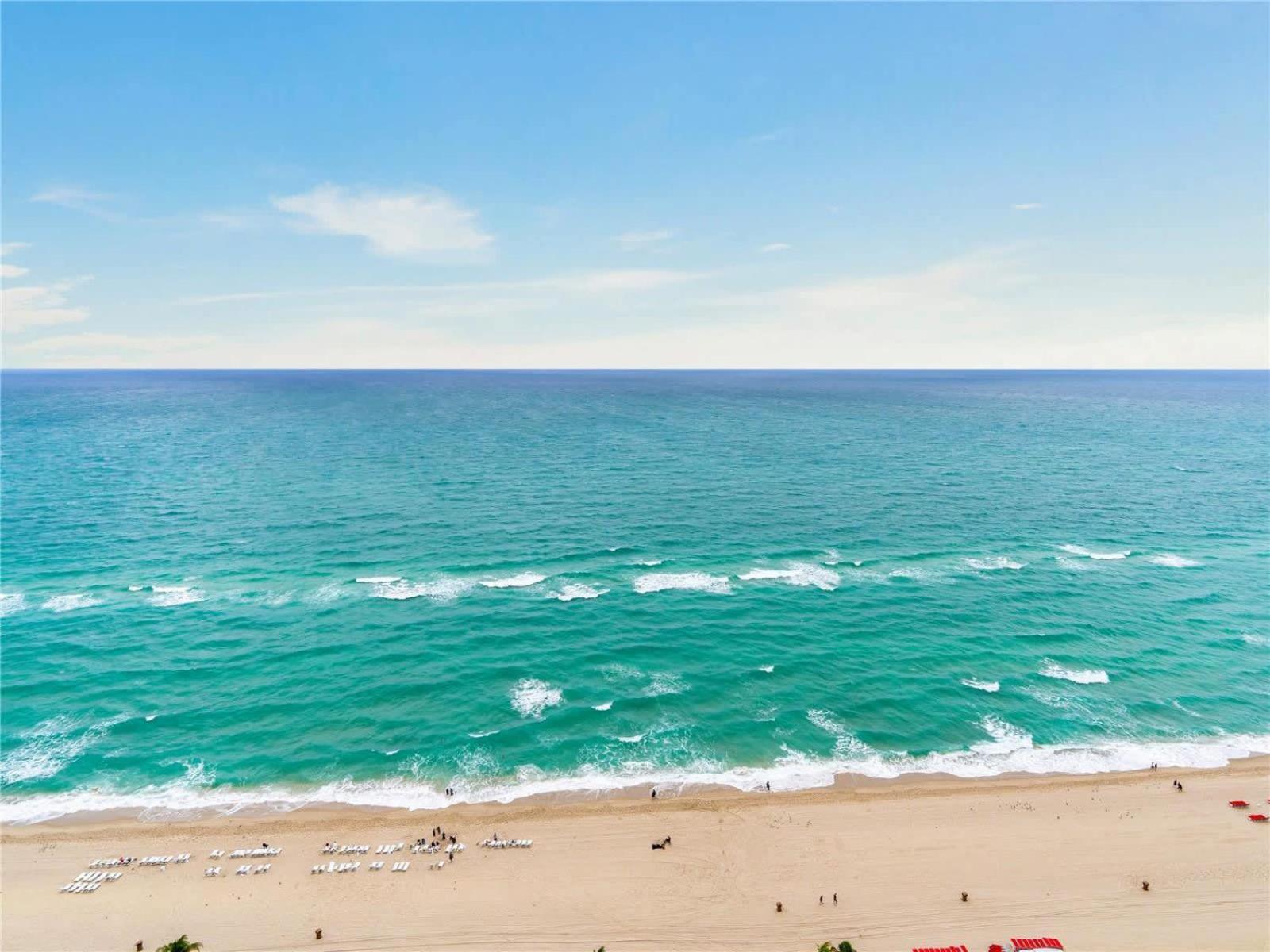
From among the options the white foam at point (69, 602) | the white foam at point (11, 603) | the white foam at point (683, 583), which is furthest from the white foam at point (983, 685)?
the white foam at point (11, 603)

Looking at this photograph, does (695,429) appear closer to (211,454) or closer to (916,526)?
(916,526)

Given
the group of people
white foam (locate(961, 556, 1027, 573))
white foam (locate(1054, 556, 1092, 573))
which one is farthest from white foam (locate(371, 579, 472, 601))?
white foam (locate(1054, 556, 1092, 573))

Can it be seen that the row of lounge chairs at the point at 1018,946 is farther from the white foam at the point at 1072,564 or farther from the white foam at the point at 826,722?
the white foam at the point at 1072,564

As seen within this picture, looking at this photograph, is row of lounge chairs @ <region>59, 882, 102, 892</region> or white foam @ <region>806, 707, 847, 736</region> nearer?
row of lounge chairs @ <region>59, 882, 102, 892</region>

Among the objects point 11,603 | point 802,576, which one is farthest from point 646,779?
point 11,603

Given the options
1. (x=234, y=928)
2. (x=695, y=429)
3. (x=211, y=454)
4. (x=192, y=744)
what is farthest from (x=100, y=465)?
(x=695, y=429)

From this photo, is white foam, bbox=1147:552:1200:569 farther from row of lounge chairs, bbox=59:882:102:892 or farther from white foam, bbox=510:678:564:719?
row of lounge chairs, bbox=59:882:102:892

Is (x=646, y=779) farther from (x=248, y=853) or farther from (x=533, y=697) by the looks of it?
(x=248, y=853)

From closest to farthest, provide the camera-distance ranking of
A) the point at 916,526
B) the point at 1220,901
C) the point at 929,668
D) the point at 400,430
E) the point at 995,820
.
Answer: the point at 1220,901 < the point at 995,820 < the point at 929,668 < the point at 916,526 < the point at 400,430
